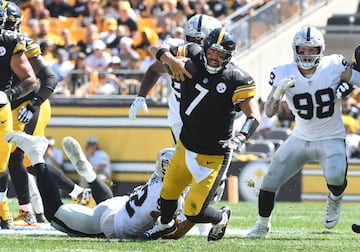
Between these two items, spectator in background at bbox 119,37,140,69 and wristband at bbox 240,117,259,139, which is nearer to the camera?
wristband at bbox 240,117,259,139

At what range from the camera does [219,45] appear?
6586mm

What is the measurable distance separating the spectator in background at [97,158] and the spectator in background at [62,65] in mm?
943

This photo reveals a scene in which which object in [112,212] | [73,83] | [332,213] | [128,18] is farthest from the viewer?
[128,18]

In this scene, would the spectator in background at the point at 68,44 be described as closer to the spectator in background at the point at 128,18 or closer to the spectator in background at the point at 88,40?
the spectator in background at the point at 88,40

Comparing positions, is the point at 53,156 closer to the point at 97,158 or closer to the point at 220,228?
the point at 97,158

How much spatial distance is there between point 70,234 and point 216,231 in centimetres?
101

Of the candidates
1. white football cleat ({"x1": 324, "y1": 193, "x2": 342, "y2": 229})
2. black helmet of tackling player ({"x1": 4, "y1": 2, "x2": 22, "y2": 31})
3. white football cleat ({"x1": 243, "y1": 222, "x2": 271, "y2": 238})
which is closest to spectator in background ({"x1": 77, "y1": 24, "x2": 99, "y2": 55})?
black helmet of tackling player ({"x1": 4, "y1": 2, "x2": 22, "y2": 31})

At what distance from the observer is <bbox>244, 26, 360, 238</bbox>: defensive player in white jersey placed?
7383 mm

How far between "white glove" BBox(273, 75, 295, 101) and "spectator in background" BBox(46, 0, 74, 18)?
9781mm

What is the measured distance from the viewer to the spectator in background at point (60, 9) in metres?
16.6

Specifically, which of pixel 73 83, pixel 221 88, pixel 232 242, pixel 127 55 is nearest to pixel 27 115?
pixel 221 88

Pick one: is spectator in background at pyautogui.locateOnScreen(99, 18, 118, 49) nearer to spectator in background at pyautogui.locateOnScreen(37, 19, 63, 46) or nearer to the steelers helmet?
spectator in background at pyautogui.locateOnScreen(37, 19, 63, 46)

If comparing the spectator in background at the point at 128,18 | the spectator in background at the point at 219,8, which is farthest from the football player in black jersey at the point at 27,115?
the spectator in background at the point at 219,8

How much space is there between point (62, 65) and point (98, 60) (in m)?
0.49
